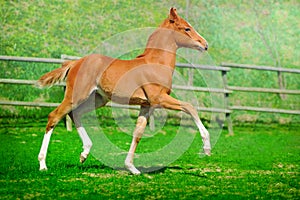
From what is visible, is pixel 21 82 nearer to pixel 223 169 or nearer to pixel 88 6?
pixel 223 169

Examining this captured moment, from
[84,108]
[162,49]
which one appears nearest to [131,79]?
[162,49]

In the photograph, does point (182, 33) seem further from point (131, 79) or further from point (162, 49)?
point (131, 79)

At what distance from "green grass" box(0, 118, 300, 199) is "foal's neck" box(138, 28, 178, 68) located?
1715 millimetres

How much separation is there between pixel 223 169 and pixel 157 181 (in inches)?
68.9

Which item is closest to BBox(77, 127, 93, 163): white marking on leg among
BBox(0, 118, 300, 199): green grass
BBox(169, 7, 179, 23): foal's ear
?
BBox(0, 118, 300, 199): green grass

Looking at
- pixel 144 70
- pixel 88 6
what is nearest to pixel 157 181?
pixel 144 70

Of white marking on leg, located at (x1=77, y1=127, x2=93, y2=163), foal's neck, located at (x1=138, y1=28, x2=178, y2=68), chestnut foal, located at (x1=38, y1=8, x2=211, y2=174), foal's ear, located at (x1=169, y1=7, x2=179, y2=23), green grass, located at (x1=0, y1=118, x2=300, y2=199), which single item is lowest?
green grass, located at (x1=0, y1=118, x2=300, y2=199)

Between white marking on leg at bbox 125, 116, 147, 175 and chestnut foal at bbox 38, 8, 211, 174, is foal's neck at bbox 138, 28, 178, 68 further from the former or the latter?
white marking on leg at bbox 125, 116, 147, 175

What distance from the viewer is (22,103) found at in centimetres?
1265

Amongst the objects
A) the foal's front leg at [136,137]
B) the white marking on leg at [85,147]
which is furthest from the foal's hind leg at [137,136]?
the white marking on leg at [85,147]

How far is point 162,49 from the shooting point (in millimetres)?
8078

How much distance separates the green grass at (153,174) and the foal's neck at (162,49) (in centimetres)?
171

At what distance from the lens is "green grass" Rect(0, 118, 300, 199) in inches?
253

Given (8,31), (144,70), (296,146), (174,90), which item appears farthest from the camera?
(8,31)
